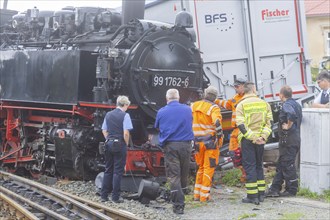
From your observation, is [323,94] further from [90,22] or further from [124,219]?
[90,22]

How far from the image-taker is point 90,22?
11195 mm

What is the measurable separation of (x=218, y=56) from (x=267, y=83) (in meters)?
1.25

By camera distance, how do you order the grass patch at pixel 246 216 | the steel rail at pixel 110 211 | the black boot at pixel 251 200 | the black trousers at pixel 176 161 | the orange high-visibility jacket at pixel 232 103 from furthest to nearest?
the orange high-visibility jacket at pixel 232 103 → the black boot at pixel 251 200 → the black trousers at pixel 176 161 → the grass patch at pixel 246 216 → the steel rail at pixel 110 211

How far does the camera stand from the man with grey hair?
27.1 ft

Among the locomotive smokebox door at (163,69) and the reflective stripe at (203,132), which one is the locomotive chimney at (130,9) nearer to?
the locomotive smokebox door at (163,69)

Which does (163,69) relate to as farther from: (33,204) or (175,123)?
(33,204)

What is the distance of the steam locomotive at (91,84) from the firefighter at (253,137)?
1670mm

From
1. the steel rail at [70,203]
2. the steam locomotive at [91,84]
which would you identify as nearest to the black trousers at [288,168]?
the steam locomotive at [91,84]

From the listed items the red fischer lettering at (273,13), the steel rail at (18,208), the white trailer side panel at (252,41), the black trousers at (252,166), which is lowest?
the steel rail at (18,208)

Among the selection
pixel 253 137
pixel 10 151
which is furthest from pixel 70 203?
pixel 10 151

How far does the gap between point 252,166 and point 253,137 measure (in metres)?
0.42

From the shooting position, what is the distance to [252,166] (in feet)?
26.2

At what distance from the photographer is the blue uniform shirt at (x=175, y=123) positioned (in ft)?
25.3

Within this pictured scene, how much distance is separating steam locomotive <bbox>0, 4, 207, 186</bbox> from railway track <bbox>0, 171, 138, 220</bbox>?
98 cm
